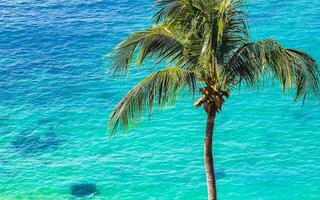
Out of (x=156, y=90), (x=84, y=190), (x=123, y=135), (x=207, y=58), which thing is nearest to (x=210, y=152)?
(x=156, y=90)

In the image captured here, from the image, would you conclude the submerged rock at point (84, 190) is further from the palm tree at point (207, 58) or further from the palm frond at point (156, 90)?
the palm frond at point (156, 90)

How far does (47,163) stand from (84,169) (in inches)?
84.8

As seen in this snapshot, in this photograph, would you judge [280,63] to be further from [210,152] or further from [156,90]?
[210,152]

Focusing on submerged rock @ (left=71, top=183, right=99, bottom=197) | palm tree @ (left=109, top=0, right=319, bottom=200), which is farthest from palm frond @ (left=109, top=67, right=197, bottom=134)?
submerged rock @ (left=71, top=183, right=99, bottom=197)

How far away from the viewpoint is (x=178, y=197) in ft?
96.4

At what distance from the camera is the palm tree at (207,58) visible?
17062 mm

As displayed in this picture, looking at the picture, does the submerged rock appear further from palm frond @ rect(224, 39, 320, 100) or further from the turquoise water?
palm frond @ rect(224, 39, 320, 100)

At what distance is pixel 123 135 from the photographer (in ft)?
112

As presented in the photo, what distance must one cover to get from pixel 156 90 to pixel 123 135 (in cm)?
1704

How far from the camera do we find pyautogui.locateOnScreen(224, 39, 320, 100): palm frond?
1689 cm

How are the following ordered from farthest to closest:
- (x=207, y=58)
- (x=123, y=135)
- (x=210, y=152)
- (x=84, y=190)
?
(x=123, y=135), (x=84, y=190), (x=210, y=152), (x=207, y=58)

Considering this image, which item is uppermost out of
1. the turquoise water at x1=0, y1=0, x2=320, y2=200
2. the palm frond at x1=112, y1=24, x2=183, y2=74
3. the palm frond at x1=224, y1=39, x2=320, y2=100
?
the palm frond at x1=112, y1=24, x2=183, y2=74

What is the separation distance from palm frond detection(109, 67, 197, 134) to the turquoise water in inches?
497

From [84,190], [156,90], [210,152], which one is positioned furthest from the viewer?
[84,190]
